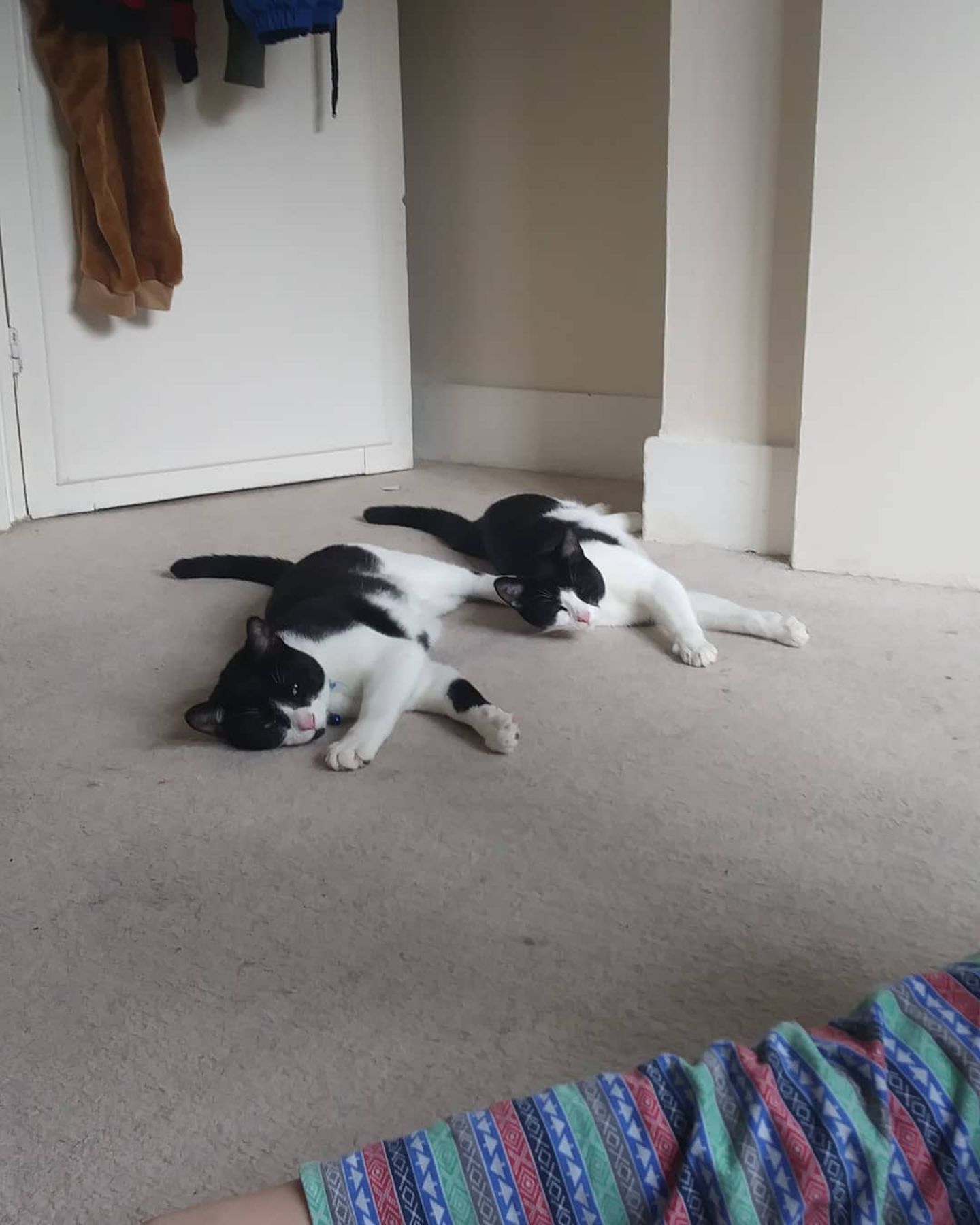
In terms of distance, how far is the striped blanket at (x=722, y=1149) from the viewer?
606 mm

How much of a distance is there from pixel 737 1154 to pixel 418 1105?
0.32 m

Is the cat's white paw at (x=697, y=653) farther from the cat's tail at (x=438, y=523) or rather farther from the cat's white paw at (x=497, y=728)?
the cat's tail at (x=438, y=523)

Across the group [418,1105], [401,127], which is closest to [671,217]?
[401,127]

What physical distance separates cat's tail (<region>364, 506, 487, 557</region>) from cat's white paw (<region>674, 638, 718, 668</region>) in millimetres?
556

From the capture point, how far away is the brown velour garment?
2.48m

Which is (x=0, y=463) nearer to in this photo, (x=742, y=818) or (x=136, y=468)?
(x=136, y=468)

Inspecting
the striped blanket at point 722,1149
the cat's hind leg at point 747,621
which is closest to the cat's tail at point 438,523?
the cat's hind leg at point 747,621

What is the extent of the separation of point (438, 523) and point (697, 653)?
75cm

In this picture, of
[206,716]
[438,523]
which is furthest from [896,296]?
[206,716]

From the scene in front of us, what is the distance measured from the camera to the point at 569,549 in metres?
1.85

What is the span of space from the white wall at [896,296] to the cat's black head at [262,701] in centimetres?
107

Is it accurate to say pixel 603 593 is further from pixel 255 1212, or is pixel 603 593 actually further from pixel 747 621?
pixel 255 1212

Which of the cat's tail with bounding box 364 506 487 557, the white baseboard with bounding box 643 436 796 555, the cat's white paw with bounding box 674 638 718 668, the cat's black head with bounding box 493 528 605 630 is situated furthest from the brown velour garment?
the cat's white paw with bounding box 674 638 718 668

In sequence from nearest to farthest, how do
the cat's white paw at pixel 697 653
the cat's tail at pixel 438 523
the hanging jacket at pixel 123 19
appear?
the cat's white paw at pixel 697 653 → the cat's tail at pixel 438 523 → the hanging jacket at pixel 123 19
